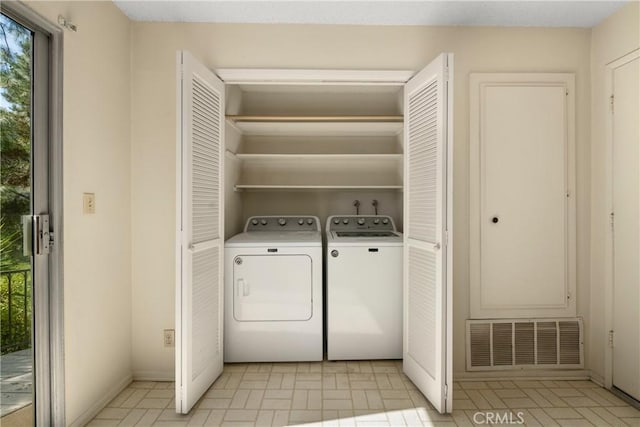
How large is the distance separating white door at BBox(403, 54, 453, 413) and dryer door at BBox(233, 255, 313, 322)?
2.41ft

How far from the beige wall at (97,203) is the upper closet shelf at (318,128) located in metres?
0.83

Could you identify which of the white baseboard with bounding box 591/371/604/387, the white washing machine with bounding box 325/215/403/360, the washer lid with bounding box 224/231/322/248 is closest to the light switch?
Answer: the washer lid with bounding box 224/231/322/248

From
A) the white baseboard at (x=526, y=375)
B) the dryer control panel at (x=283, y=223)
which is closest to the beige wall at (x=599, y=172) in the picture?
the white baseboard at (x=526, y=375)

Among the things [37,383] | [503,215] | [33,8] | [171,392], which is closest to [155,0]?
[33,8]

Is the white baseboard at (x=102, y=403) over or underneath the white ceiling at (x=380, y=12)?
underneath

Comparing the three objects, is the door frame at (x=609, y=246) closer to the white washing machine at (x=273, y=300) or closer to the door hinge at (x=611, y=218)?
the door hinge at (x=611, y=218)

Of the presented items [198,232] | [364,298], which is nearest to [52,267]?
[198,232]

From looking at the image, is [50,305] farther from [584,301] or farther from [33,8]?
[584,301]

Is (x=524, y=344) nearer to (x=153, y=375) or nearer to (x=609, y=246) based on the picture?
(x=609, y=246)

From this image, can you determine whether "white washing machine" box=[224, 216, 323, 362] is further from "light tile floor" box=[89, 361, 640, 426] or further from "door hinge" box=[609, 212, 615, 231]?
"door hinge" box=[609, 212, 615, 231]

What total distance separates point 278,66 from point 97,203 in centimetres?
144

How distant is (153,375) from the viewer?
253 centimetres

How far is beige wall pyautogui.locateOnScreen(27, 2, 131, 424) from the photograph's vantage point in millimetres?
1895

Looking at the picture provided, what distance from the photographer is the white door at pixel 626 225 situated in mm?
2230
